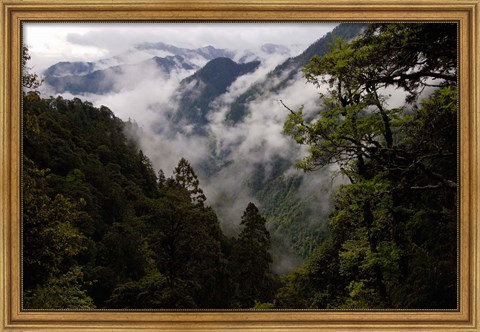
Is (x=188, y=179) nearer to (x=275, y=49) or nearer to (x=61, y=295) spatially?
(x=275, y=49)

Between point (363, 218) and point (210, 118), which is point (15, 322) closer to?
point (210, 118)

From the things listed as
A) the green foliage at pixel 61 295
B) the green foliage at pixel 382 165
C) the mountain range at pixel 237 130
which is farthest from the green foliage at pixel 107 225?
the green foliage at pixel 382 165

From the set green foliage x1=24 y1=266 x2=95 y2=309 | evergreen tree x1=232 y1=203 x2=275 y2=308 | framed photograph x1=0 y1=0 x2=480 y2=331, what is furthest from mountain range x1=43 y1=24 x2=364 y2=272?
green foliage x1=24 y1=266 x2=95 y2=309

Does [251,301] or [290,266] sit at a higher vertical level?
[290,266]

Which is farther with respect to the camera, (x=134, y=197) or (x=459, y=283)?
(x=134, y=197)

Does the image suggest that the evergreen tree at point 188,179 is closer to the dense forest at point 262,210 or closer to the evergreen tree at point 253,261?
the dense forest at point 262,210

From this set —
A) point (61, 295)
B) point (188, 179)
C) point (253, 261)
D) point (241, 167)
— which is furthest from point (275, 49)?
point (61, 295)

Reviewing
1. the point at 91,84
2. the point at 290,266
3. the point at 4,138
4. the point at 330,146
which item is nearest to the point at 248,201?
the point at 290,266
